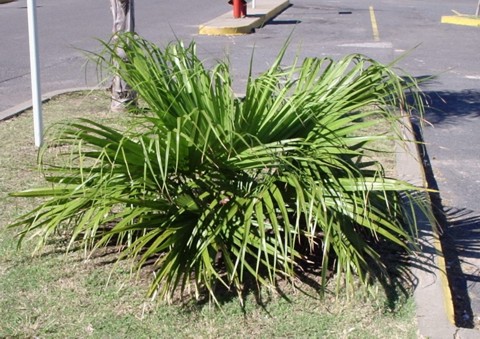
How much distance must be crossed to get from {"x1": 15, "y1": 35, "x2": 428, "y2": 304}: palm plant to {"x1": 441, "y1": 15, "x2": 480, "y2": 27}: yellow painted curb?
1598 cm

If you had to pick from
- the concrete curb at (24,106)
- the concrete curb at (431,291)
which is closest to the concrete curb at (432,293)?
the concrete curb at (431,291)

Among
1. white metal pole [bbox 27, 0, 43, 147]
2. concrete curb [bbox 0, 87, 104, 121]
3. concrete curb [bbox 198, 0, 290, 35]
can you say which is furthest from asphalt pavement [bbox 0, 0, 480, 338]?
white metal pole [bbox 27, 0, 43, 147]

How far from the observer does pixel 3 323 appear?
150 inches

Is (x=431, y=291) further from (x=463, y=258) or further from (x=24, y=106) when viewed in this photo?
(x=24, y=106)

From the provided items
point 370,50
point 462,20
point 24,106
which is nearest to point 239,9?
point 370,50

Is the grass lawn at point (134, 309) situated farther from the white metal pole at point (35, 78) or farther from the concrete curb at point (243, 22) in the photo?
the concrete curb at point (243, 22)

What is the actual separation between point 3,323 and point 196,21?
16.1m

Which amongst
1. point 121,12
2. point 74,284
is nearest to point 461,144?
point 121,12

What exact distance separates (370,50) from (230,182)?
10.7 metres

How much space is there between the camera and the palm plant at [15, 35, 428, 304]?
159 inches

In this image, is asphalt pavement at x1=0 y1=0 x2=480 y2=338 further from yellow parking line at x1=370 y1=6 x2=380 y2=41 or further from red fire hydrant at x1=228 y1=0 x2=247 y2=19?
red fire hydrant at x1=228 y1=0 x2=247 y2=19

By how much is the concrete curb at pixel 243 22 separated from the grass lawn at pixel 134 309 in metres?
12.4

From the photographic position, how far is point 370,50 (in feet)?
47.3

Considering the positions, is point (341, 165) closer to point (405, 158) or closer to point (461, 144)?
point (405, 158)
